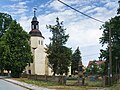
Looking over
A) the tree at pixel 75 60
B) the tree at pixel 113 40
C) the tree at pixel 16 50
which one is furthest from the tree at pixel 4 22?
the tree at pixel 75 60

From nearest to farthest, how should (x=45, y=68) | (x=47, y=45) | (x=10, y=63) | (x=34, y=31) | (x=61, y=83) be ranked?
(x=61, y=83), (x=10, y=63), (x=47, y=45), (x=34, y=31), (x=45, y=68)

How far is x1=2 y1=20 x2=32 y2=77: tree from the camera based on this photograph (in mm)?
53938

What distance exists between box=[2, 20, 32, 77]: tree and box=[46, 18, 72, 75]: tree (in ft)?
39.4

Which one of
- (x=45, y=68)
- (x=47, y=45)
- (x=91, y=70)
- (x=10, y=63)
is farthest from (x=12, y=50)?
(x=91, y=70)

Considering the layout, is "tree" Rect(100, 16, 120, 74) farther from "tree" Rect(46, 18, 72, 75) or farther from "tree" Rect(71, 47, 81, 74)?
"tree" Rect(71, 47, 81, 74)

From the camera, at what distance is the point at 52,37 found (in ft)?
231

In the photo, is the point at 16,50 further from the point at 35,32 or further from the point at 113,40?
the point at 35,32

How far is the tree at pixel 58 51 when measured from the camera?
6788cm

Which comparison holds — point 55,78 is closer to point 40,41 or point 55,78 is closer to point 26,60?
point 26,60

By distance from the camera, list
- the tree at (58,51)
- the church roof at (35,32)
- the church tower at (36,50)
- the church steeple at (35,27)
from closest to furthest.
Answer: the tree at (58,51)
the church tower at (36,50)
the church roof at (35,32)
the church steeple at (35,27)

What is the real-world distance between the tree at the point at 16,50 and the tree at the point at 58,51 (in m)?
12.0

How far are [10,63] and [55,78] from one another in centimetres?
2075

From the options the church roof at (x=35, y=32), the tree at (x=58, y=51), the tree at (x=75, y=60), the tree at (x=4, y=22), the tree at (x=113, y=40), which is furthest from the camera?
the tree at (x=75, y=60)

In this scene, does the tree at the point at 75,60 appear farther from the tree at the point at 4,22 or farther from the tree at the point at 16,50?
the tree at the point at 16,50
